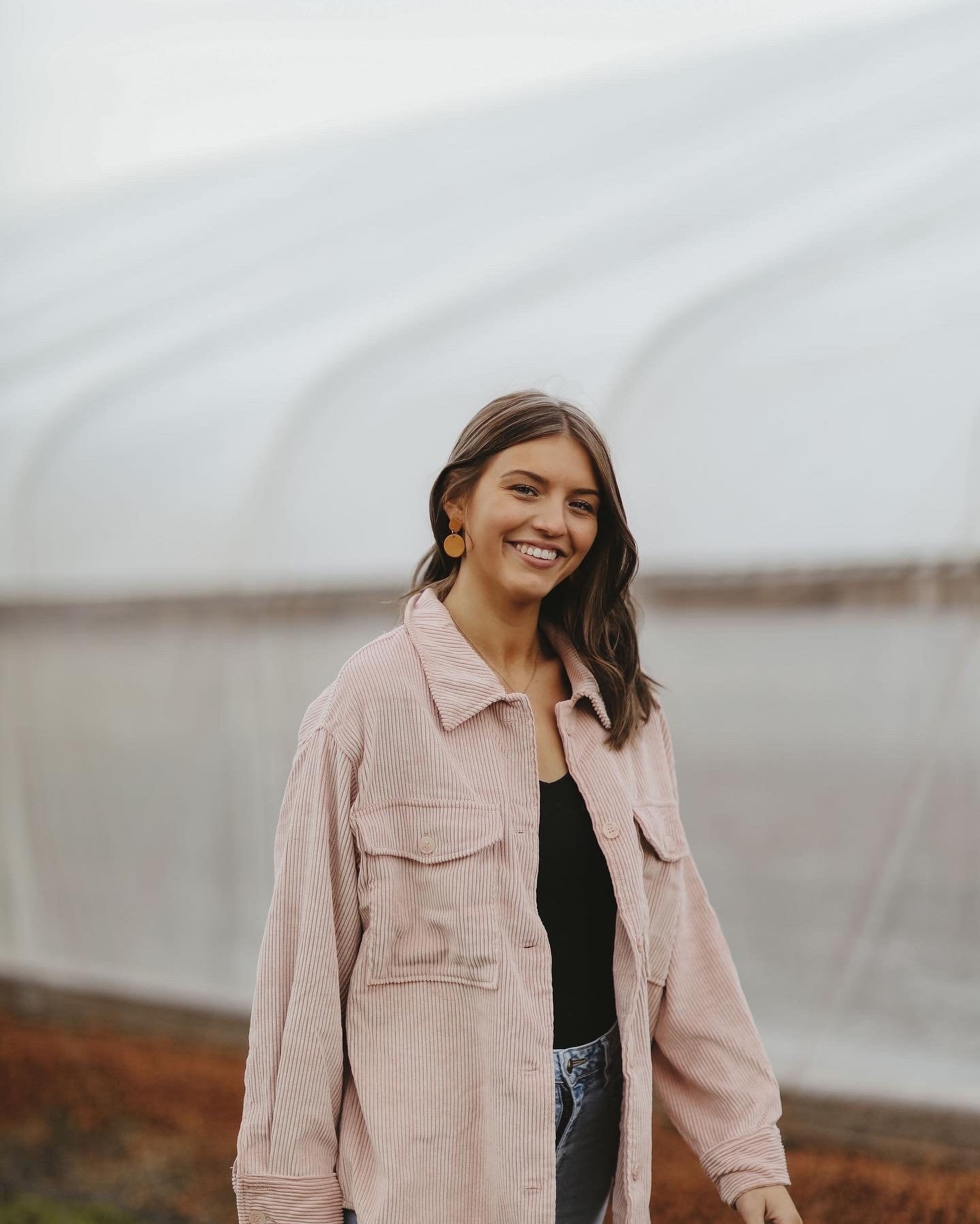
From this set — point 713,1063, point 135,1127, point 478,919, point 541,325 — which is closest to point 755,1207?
point 713,1063

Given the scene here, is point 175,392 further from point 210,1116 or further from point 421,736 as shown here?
point 421,736

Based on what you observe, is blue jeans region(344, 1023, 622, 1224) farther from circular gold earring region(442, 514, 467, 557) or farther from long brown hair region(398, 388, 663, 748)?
circular gold earring region(442, 514, 467, 557)

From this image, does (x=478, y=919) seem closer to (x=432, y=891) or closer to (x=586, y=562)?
(x=432, y=891)

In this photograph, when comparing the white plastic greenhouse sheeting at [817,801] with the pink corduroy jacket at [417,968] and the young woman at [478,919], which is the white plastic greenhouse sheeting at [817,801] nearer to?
the young woman at [478,919]

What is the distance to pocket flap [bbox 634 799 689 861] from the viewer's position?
4.59 feet

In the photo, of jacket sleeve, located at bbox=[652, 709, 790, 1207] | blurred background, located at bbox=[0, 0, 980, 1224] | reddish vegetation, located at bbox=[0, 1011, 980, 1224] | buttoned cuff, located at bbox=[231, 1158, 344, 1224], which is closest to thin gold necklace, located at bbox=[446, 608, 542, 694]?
jacket sleeve, located at bbox=[652, 709, 790, 1207]

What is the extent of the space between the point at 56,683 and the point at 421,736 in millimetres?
2248

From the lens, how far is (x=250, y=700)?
2.94 m

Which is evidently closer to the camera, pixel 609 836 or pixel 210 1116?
pixel 609 836

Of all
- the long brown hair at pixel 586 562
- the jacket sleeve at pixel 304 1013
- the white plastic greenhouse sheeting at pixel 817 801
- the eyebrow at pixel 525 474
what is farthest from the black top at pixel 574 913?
the white plastic greenhouse sheeting at pixel 817 801

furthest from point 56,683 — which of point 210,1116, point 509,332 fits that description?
point 509,332

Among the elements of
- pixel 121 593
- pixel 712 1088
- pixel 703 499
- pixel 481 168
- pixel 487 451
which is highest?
pixel 481 168

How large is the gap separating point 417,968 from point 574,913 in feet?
0.63

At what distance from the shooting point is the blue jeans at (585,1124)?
4.34 feet
